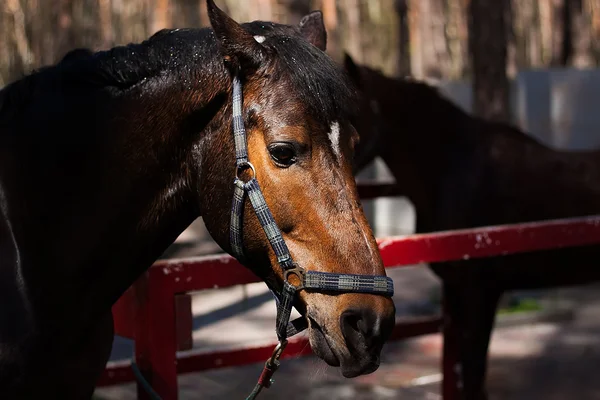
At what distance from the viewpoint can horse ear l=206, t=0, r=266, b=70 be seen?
2.02 m

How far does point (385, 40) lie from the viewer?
27125 millimetres

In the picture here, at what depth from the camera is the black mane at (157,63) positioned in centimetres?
211

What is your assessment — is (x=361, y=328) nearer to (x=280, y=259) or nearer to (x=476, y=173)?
(x=280, y=259)

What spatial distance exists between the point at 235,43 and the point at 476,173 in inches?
134

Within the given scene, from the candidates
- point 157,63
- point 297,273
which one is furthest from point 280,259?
point 157,63

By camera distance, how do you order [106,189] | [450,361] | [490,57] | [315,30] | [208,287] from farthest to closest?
1. [490,57]
2. [450,361]
3. [208,287]
4. [315,30]
5. [106,189]

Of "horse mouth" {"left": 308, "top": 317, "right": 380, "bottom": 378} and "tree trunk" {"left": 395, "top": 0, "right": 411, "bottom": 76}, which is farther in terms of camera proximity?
"tree trunk" {"left": 395, "top": 0, "right": 411, "bottom": 76}

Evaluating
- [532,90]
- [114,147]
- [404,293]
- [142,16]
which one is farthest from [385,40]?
[114,147]

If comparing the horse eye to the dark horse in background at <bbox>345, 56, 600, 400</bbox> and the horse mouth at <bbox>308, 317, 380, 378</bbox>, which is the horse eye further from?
the dark horse in background at <bbox>345, 56, 600, 400</bbox>

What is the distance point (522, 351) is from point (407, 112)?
7.72 feet

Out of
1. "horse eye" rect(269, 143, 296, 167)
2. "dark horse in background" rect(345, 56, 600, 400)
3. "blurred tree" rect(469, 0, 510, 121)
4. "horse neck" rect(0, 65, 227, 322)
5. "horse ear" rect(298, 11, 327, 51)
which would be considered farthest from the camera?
"blurred tree" rect(469, 0, 510, 121)

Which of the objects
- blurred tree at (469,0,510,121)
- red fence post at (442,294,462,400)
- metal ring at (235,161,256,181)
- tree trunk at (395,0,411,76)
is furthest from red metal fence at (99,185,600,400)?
tree trunk at (395,0,411,76)

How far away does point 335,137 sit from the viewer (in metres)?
2.05

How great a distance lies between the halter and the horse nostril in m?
0.06
